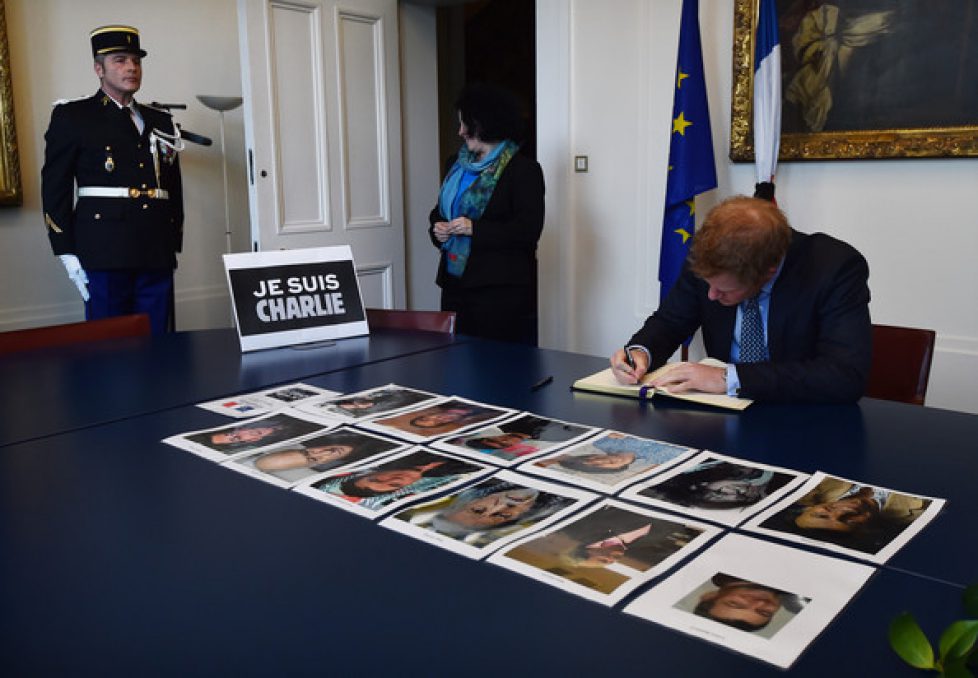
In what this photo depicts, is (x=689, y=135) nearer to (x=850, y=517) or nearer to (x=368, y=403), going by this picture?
(x=368, y=403)

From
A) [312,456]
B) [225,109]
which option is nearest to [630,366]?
[312,456]

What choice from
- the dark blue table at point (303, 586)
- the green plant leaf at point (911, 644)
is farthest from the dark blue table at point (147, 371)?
the green plant leaf at point (911, 644)

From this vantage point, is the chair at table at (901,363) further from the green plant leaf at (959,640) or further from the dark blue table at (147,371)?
the green plant leaf at (959,640)

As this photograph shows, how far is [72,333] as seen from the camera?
243cm

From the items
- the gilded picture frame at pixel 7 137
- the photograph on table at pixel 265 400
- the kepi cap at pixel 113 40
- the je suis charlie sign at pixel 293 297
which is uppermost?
the kepi cap at pixel 113 40

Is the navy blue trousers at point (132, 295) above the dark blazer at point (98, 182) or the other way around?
the other way around

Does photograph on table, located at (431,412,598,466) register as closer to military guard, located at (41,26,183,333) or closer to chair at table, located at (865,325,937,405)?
chair at table, located at (865,325,937,405)

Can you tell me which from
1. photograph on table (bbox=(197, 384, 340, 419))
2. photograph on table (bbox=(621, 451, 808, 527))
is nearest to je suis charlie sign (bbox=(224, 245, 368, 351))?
photograph on table (bbox=(197, 384, 340, 419))

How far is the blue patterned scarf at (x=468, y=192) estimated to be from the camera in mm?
3289

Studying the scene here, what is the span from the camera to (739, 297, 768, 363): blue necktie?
6.52ft

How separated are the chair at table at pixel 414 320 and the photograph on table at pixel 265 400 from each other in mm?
716

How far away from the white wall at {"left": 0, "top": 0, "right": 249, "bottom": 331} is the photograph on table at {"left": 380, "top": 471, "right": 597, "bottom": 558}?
342 cm

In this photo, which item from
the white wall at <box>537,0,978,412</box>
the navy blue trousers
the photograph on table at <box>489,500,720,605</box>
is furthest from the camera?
the navy blue trousers

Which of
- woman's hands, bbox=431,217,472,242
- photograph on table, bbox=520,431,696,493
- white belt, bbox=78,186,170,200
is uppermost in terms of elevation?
white belt, bbox=78,186,170,200
